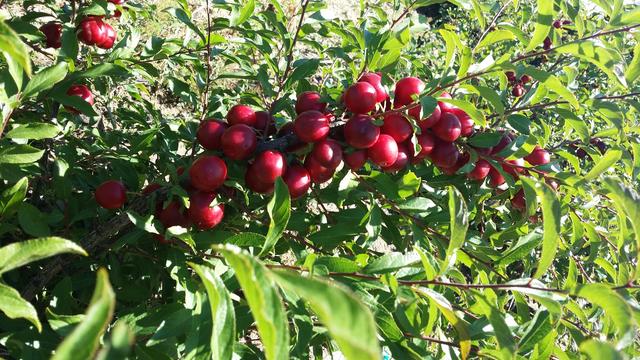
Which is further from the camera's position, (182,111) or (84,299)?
(182,111)

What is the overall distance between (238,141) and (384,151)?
0.35m

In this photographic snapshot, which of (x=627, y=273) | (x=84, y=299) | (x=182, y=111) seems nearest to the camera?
(x=627, y=273)

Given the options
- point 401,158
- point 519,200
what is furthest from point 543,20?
point 519,200

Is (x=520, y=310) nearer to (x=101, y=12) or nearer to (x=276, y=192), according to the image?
(x=276, y=192)

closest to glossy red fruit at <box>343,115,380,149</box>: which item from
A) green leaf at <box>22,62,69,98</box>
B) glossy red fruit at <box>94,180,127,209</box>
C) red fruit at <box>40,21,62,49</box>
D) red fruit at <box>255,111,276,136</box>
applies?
red fruit at <box>255,111,276,136</box>

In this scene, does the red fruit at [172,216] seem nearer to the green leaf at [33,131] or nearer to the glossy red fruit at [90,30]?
the green leaf at [33,131]

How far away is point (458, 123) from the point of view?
4.39 feet

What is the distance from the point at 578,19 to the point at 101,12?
1.40m

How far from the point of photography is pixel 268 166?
1.16 m

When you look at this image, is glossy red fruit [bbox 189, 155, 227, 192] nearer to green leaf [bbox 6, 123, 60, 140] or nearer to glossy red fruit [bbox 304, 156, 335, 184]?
glossy red fruit [bbox 304, 156, 335, 184]

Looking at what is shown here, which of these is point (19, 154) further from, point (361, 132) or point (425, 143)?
point (425, 143)

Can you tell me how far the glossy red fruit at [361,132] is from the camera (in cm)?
120

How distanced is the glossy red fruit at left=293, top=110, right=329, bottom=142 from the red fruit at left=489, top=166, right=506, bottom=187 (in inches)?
23.9

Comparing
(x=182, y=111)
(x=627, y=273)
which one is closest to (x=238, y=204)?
(x=627, y=273)
